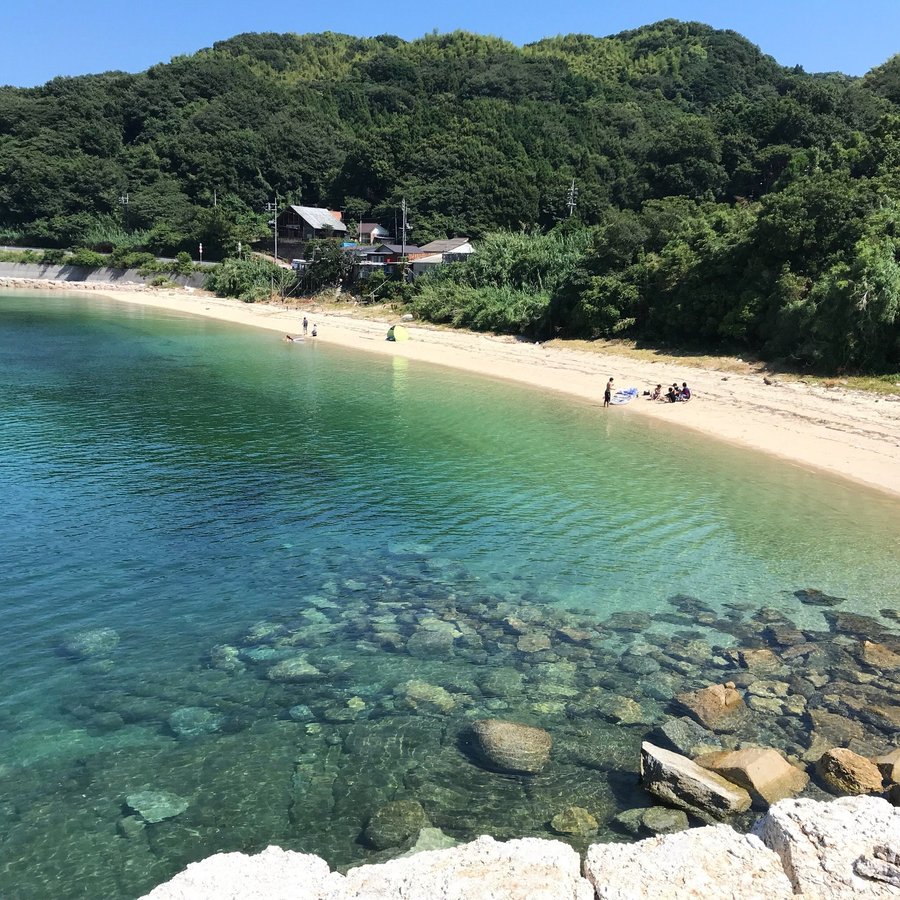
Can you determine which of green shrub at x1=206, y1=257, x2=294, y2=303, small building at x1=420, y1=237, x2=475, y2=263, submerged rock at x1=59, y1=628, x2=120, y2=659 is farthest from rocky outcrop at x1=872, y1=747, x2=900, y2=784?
green shrub at x1=206, y1=257, x2=294, y2=303

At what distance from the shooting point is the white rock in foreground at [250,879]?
5.55 metres

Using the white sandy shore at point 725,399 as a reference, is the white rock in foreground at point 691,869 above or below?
below

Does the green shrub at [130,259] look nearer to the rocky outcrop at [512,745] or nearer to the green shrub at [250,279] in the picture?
the green shrub at [250,279]

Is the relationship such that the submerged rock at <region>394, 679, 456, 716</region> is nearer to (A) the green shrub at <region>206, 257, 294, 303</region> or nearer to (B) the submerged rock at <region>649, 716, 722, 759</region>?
(B) the submerged rock at <region>649, 716, 722, 759</region>

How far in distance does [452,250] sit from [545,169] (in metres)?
30.6

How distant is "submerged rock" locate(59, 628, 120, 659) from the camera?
11.1m

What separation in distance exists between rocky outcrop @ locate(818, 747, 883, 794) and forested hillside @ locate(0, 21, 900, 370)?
26.6 m

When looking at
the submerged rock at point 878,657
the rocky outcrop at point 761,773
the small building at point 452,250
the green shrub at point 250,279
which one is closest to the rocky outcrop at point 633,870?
the rocky outcrop at point 761,773

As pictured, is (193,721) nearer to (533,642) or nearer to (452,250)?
(533,642)

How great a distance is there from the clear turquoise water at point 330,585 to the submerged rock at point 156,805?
151mm

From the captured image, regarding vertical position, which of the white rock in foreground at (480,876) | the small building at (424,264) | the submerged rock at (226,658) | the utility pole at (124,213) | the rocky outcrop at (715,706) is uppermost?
the utility pole at (124,213)

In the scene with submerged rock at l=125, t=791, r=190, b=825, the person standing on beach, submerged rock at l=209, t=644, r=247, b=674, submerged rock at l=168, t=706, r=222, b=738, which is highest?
the person standing on beach

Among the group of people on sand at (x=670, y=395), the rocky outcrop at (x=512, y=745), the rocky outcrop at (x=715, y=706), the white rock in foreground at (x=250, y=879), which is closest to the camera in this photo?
the white rock in foreground at (x=250, y=879)

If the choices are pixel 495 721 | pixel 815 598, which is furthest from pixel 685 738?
pixel 815 598
